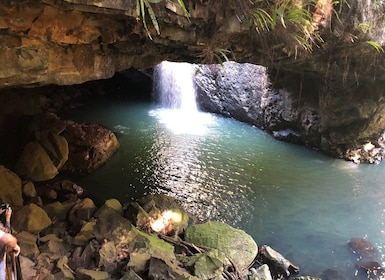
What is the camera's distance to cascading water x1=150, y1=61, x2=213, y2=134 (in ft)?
37.2

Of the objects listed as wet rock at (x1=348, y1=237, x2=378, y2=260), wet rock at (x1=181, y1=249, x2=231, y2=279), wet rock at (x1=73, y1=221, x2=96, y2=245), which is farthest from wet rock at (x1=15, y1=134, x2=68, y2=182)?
wet rock at (x1=348, y1=237, x2=378, y2=260)

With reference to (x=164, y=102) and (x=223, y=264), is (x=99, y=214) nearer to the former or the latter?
(x=223, y=264)

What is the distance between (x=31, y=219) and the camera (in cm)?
430

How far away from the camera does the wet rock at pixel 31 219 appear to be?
423 cm

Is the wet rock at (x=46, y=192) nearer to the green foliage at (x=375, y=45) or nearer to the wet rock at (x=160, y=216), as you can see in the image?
the wet rock at (x=160, y=216)

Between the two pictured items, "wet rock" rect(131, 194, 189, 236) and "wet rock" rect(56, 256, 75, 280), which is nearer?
"wet rock" rect(56, 256, 75, 280)

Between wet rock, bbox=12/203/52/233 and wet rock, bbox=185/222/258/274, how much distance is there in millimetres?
1850

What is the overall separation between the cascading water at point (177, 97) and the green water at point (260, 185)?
40.4 inches

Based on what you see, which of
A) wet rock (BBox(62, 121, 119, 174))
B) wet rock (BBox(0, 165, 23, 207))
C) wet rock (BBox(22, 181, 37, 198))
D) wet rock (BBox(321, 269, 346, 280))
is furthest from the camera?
wet rock (BBox(62, 121, 119, 174))

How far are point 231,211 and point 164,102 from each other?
7.76 metres

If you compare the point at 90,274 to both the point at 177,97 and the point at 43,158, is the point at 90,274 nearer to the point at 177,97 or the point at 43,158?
the point at 43,158

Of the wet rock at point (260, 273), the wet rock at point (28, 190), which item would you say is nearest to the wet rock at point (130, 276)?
the wet rock at point (260, 273)

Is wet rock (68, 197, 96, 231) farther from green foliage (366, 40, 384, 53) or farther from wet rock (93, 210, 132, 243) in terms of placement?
green foliage (366, 40, 384, 53)

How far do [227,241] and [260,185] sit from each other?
2.46 m
